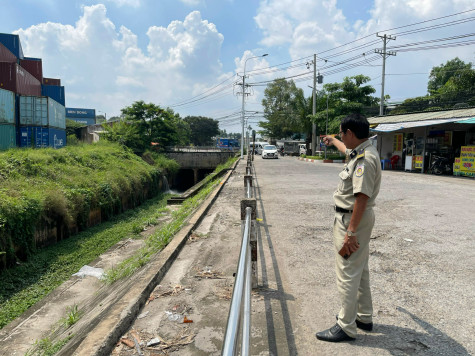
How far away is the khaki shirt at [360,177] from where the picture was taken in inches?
96.0

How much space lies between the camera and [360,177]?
2.45 meters

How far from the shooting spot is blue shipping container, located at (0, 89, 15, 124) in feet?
48.8

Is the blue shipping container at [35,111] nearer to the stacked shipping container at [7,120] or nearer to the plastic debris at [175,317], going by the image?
the stacked shipping container at [7,120]

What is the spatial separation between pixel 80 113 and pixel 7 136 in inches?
2296

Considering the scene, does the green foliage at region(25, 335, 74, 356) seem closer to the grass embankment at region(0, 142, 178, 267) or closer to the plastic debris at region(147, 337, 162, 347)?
the plastic debris at region(147, 337, 162, 347)

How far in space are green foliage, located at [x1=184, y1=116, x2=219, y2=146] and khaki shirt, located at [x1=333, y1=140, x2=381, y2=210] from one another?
3152 inches

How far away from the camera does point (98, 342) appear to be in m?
2.62

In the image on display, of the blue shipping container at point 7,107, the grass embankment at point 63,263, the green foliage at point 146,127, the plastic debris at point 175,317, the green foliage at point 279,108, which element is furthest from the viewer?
the green foliage at point 279,108

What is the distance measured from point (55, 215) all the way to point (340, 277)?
929 cm

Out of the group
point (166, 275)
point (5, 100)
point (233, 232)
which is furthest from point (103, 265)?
point (5, 100)

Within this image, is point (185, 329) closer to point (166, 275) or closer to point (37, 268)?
point (166, 275)

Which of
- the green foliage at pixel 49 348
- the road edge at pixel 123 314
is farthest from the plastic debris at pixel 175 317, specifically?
the green foliage at pixel 49 348

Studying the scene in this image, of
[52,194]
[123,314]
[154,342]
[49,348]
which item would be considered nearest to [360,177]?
[154,342]

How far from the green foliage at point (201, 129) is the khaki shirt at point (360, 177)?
80.1m
